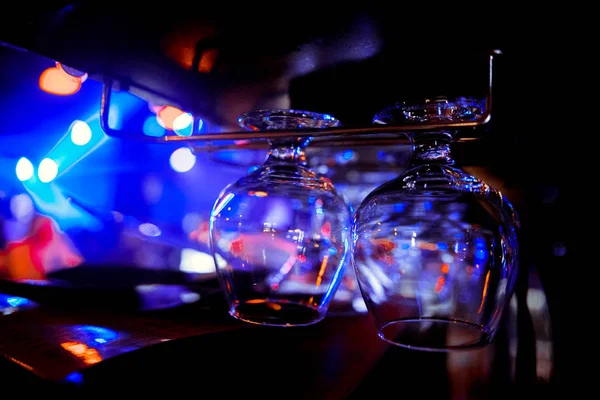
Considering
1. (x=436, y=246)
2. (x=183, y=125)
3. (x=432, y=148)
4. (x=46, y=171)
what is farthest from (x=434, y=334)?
(x=46, y=171)

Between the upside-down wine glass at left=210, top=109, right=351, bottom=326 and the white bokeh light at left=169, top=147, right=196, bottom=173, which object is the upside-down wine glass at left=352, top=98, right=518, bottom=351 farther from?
the white bokeh light at left=169, top=147, right=196, bottom=173

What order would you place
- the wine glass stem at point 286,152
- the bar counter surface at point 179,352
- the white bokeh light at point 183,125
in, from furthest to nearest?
the white bokeh light at point 183,125
the wine glass stem at point 286,152
the bar counter surface at point 179,352

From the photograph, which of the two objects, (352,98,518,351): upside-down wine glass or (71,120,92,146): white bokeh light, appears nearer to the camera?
(352,98,518,351): upside-down wine glass

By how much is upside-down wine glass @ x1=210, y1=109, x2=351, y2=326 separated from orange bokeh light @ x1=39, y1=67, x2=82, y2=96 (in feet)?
2.11

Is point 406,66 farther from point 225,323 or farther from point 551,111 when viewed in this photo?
point 225,323

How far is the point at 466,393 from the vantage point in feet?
1.41

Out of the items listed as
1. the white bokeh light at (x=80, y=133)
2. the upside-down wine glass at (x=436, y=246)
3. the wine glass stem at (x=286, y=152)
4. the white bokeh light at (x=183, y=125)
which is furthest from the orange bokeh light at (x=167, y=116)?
the upside-down wine glass at (x=436, y=246)

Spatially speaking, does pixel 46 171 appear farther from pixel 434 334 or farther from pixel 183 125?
pixel 434 334

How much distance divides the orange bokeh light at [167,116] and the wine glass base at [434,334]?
694 mm

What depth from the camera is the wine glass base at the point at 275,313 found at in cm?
62

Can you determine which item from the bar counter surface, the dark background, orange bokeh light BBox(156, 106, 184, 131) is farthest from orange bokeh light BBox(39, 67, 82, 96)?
the bar counter surface

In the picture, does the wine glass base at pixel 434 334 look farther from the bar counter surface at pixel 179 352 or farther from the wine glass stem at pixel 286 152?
the wine glass stem at pixel 286 152

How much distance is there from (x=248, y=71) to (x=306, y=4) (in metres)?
0.21

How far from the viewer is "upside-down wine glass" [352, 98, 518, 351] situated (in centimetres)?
54
